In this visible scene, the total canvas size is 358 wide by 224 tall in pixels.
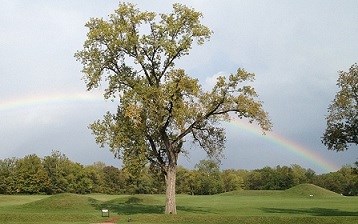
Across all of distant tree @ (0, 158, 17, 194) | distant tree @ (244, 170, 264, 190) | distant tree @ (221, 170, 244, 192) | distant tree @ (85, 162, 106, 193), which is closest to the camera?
distant tree @ (0, 158, 17, 194)

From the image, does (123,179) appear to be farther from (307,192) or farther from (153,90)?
(153,90)

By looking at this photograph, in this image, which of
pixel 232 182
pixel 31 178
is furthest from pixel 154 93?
pixel 232 182

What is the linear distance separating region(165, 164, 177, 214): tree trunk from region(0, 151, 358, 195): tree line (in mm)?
69717

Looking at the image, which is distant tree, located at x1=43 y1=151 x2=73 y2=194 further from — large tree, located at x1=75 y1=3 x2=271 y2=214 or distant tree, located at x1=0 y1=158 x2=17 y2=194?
large tree, located at x1=75 y1=3 x2=271 y2=214

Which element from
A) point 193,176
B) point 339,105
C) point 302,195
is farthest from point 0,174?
point 339,105

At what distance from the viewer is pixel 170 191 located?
3966 cm

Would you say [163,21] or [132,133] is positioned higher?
[163,21]

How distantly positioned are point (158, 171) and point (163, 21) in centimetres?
1266

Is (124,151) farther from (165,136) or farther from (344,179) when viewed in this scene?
(344,179)

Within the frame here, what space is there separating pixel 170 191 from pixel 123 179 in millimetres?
96936

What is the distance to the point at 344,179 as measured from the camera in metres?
133

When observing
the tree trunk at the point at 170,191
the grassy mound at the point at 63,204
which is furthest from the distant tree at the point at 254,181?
the tree trunk at the point at 170,191

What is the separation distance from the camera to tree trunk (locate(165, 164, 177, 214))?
39425 millimetres

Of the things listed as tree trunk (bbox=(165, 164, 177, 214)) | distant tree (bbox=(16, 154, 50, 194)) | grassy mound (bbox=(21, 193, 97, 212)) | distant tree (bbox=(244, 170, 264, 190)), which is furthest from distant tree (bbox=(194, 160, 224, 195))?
tree trunk (bbox=(165, 164, 177, 214))
